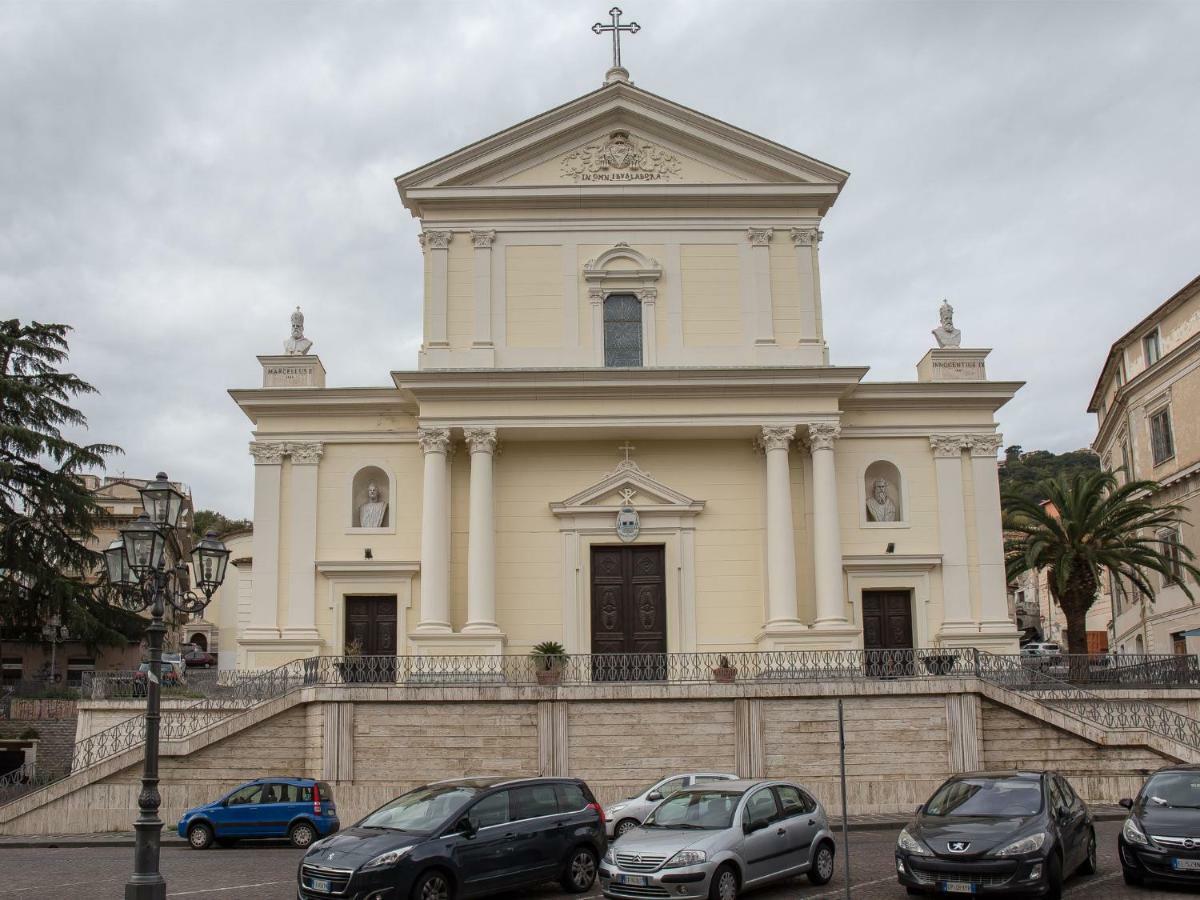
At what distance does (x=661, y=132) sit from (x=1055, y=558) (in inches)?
603

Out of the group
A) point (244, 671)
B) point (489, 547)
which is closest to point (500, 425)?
point (489, 547)

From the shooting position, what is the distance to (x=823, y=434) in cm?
3023

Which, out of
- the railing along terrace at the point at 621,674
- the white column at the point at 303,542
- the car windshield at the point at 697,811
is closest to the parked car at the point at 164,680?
the railing along terrace at the point at 621,674

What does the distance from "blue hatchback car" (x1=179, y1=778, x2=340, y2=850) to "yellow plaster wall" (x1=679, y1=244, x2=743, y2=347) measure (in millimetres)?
14974

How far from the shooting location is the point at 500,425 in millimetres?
30172

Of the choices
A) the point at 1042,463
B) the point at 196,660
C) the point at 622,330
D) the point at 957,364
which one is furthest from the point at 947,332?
the point at 1042,463

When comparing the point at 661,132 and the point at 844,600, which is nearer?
the point at 844,600

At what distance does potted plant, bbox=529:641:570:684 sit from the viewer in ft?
85.3

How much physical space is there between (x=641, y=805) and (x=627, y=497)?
11840mm

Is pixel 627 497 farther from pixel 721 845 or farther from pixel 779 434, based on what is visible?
pixel 721 845

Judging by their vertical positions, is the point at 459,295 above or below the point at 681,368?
above

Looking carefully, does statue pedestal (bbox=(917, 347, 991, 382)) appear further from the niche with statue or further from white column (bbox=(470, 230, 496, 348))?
the niche with statue

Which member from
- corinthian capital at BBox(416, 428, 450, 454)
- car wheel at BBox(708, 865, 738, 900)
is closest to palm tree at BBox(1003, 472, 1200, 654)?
corinthian capital at BBox(416, 428, 450, 454)

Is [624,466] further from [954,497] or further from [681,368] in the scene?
[954,497]
